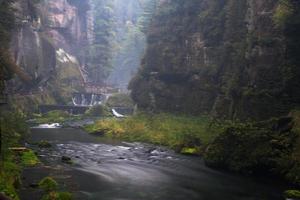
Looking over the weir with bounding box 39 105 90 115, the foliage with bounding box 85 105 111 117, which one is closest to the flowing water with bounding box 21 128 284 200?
the foliage with bounding box 85 105 111 117

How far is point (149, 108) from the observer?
61.7 metres

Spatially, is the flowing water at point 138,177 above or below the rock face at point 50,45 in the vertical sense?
below

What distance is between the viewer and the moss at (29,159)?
2770cm

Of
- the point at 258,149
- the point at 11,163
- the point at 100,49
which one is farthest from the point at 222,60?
the point at 100,49

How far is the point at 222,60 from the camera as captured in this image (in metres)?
52.8

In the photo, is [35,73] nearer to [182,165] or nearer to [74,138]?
[74,138]

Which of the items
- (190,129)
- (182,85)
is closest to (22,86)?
(182,85)

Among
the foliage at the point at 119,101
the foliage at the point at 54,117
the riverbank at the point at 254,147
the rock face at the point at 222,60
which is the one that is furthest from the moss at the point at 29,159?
the foliage at the point at 119,101

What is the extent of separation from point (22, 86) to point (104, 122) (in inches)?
891

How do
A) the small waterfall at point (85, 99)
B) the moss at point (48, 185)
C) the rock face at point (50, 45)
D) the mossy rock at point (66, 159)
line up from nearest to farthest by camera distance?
the moss at point (48, 185), the mossy rock at point (66, 159), the rock face at point (50, 45), the small waterfall at point (85, 99)

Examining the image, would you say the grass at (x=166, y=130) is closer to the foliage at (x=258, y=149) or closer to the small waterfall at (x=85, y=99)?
the foliage at (x=258, y=149)

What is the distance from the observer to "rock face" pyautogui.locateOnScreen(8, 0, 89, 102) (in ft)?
224

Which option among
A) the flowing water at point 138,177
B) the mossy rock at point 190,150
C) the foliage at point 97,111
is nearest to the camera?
the flowing water at point 138,177

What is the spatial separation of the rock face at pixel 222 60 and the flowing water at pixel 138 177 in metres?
8.77
